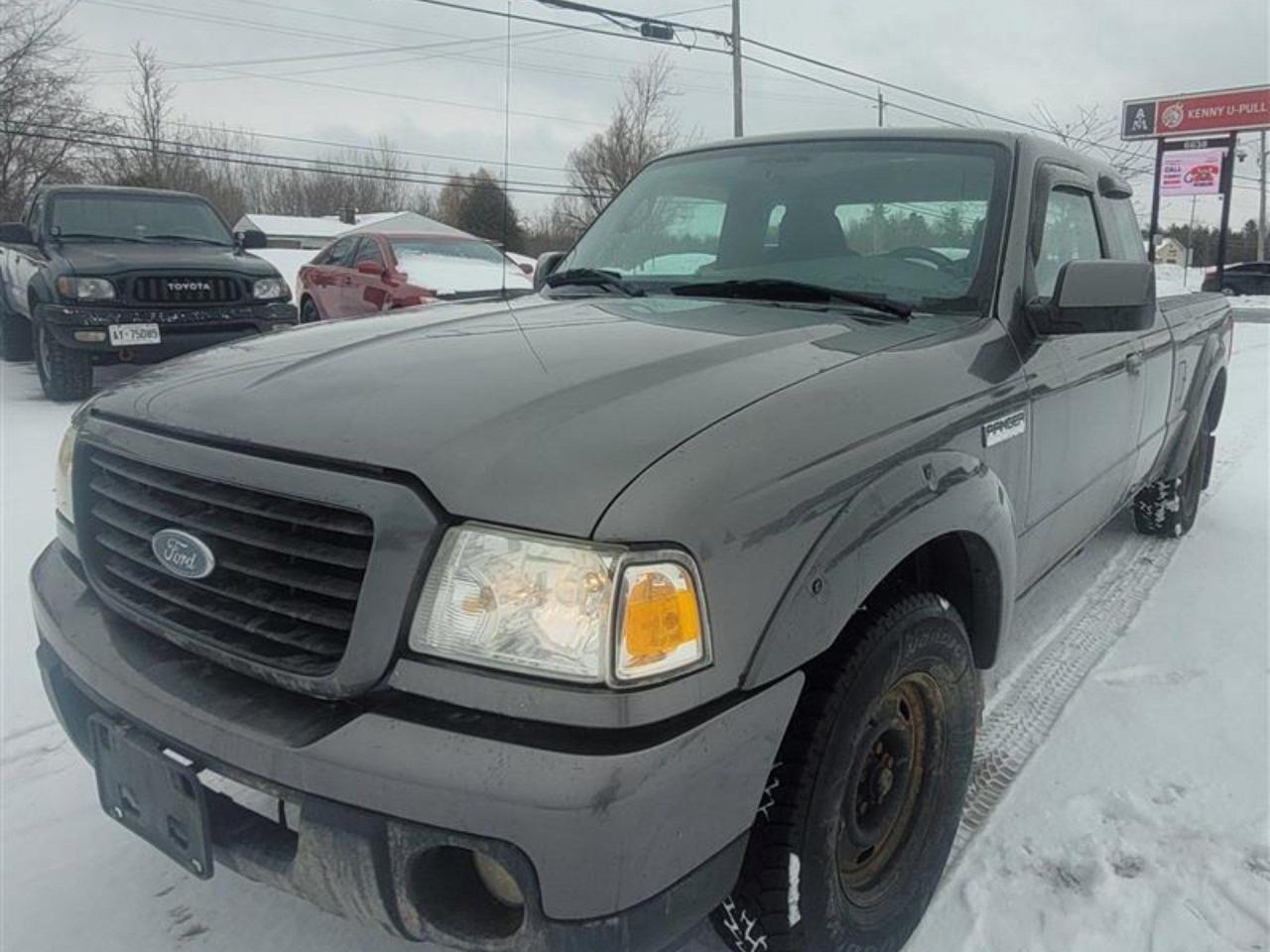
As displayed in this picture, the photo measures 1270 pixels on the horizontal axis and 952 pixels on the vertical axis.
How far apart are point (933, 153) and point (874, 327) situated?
0.85 metres

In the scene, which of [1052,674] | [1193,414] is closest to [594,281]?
[1052,674]

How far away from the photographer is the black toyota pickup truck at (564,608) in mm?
1315

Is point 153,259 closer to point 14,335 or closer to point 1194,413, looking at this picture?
point 14,335

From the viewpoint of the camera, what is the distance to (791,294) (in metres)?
2.55

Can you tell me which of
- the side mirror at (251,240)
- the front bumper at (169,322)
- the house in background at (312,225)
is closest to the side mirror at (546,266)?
the front bumper at (169,322)

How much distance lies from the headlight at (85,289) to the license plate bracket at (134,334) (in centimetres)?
29

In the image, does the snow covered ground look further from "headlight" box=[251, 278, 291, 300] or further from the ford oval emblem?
"headlight" box=[251, 278, 291, 300]

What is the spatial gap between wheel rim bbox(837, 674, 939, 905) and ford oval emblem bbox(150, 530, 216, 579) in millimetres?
1207

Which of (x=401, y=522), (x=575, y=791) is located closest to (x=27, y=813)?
(x=401, y=522)

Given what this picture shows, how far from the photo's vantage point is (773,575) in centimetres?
143

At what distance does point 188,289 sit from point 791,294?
660 cm

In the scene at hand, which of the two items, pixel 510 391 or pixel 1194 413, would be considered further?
pixel 1194 413

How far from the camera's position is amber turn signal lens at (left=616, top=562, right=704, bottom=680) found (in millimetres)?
1317

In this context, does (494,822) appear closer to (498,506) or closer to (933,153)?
(498,506)
